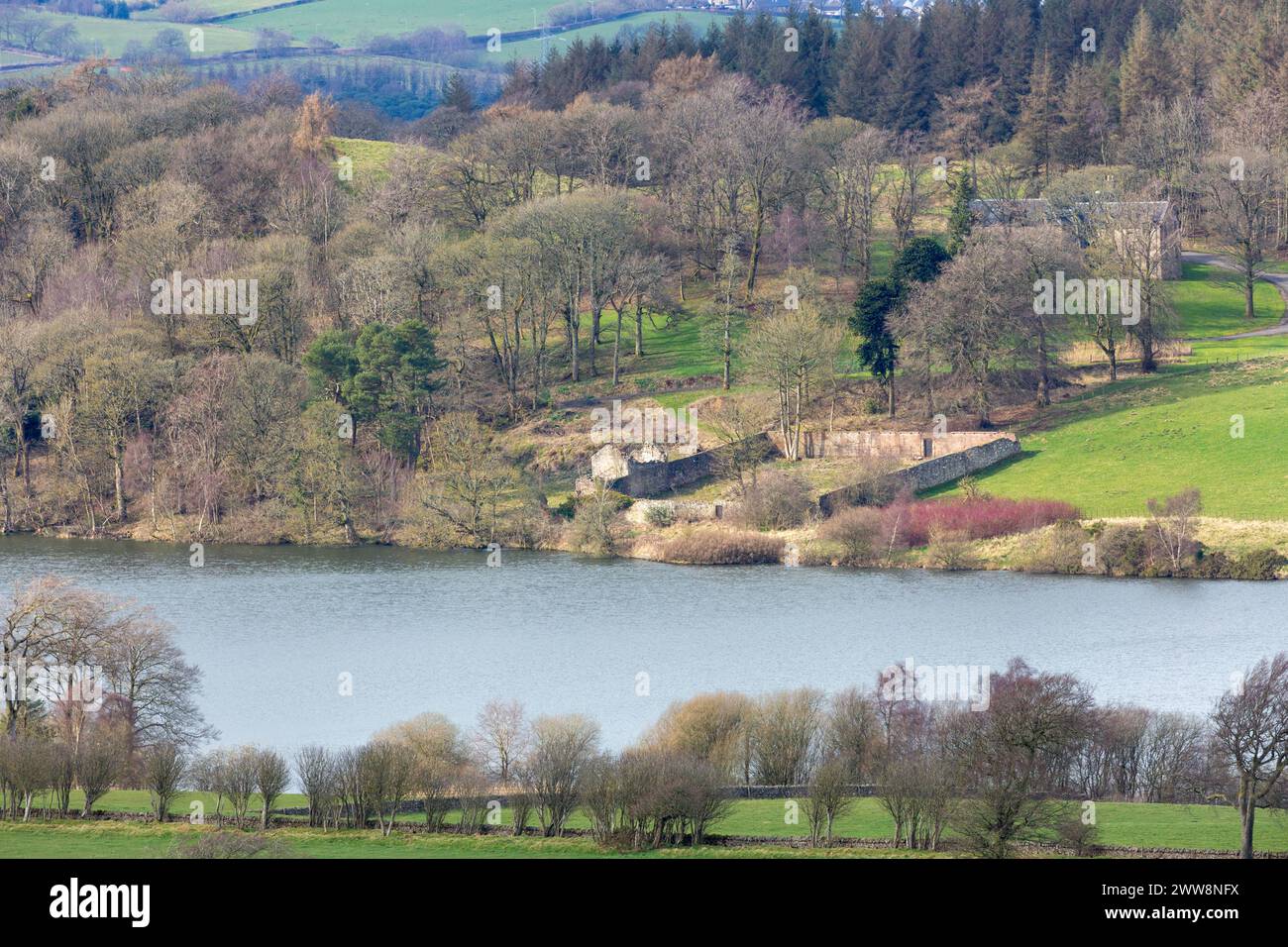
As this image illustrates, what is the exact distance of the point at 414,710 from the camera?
36.8 meters

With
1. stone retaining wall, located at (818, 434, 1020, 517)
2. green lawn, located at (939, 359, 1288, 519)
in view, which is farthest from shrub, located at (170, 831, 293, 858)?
green lawn, located at (939, 359, 1288, 519)

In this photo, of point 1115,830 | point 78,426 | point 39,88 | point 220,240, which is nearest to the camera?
point 1115,830

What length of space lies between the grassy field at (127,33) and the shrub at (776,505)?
373 ft

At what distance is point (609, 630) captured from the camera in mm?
43844

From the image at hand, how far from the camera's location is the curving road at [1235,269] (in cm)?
6788

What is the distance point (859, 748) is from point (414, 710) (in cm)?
1010

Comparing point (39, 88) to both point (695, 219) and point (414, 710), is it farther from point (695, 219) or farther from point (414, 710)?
point (414, 710)

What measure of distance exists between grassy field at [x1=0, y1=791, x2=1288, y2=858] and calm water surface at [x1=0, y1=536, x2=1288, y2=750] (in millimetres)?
5725

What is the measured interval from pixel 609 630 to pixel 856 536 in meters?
11.8

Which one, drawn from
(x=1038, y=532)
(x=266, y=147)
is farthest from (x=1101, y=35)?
(x=1038, y=532)

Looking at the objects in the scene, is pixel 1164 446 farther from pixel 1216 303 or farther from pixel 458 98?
pixel 458 98
